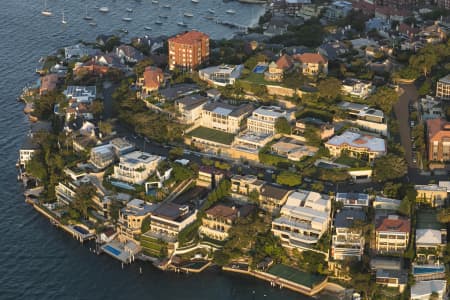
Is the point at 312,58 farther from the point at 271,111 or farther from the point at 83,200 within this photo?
the point at 83,200

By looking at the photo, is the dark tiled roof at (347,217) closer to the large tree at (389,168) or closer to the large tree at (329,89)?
the large tree at (389,168)

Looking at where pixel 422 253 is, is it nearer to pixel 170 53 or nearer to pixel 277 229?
pixel 277 229

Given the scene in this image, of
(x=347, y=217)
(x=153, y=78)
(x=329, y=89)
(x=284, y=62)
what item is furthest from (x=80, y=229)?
(x=284, y=62)

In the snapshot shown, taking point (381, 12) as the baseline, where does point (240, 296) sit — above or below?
below

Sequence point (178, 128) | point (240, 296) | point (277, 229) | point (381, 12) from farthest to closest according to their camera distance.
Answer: point (381, 12), point (178, 128), point (277, 229), point (240, 296)

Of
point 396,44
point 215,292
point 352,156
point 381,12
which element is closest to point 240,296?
point 215,292

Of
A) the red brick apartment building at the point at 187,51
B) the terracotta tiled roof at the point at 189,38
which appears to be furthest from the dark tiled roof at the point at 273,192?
the terracotta tiled roof at the point at 189,38
